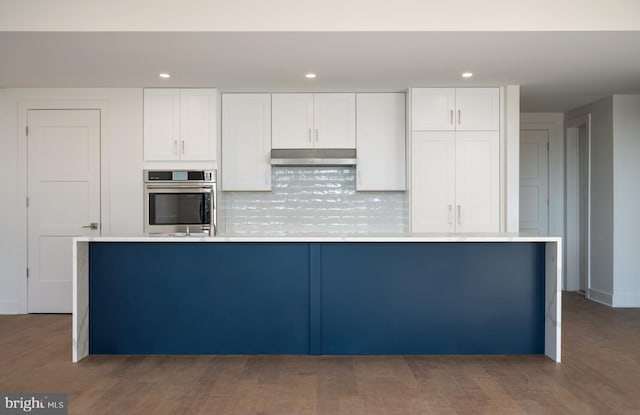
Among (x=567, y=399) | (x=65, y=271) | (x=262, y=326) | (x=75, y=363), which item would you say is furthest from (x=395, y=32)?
(x=65, y=271)

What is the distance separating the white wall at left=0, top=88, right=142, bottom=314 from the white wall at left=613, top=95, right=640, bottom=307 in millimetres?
4985

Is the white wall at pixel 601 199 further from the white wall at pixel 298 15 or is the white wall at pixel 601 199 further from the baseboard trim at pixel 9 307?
the baseboard trim at pixel 9 307

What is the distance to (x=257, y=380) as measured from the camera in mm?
3381

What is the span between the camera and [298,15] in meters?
3.76

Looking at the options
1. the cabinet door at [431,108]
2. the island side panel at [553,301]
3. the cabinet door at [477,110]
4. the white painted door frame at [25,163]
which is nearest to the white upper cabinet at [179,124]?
the white painted door frame at [25,163]

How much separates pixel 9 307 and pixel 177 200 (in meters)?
2.04

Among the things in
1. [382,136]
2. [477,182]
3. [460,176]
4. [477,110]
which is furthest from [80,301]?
[477,110]

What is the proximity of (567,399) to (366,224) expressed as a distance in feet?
Result: 10.6

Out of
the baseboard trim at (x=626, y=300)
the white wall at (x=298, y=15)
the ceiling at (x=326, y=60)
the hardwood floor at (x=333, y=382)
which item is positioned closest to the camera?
the hardwood floor at (x=333, y=382)

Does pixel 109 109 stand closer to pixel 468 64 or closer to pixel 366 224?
pixel 366 224

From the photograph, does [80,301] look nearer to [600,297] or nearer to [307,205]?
[307,205]

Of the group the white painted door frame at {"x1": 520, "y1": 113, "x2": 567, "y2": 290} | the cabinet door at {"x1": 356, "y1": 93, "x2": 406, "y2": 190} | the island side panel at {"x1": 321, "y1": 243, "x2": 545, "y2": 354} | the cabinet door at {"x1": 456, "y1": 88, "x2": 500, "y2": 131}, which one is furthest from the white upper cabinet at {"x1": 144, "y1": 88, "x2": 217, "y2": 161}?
the white painted door frame at {"x1": 520, "y1": 113, "x2": 567, "y2": 290}

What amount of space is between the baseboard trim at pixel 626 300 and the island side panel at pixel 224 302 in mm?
3887

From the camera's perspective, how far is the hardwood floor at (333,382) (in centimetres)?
295
